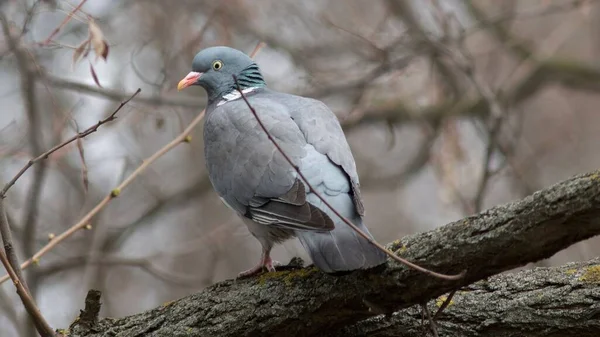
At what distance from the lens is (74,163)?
7.02 meters

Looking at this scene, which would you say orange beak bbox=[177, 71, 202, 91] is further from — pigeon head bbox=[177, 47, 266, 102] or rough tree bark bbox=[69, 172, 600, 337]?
rough tree bark bbox=[69, 172, 600, 337]

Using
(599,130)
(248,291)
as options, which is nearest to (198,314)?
(248,291)

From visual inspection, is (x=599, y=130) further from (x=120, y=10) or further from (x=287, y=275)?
(x=287, y=275)

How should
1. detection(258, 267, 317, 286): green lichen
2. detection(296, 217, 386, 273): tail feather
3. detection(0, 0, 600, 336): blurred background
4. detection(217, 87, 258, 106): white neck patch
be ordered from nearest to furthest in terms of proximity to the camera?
detection(296, 217, 386, 273): tail feather, detection(258, 267, 317, 286): green lichen, detection(217, 87, 258, 106): white neck patch, detection(0, 0, 600, 336): blurred background

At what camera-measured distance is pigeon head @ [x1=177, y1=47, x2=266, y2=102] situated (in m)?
4.86

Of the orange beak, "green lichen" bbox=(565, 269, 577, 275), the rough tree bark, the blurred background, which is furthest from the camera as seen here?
the blurred background

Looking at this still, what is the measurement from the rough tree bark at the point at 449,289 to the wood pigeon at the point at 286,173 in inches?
5.8

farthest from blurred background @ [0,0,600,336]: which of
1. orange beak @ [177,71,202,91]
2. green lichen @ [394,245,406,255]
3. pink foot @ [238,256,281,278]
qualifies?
green lichen @ [394,245,406,255]

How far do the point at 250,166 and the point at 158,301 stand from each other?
6272 mm

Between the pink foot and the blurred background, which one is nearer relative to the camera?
the pink foot

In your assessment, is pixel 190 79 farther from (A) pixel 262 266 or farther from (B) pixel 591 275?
(B) pixel 591 275

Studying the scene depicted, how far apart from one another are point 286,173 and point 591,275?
56.5 inches

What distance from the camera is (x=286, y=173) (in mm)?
3678

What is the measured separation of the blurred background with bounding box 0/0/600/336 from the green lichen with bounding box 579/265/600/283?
2.16 m
